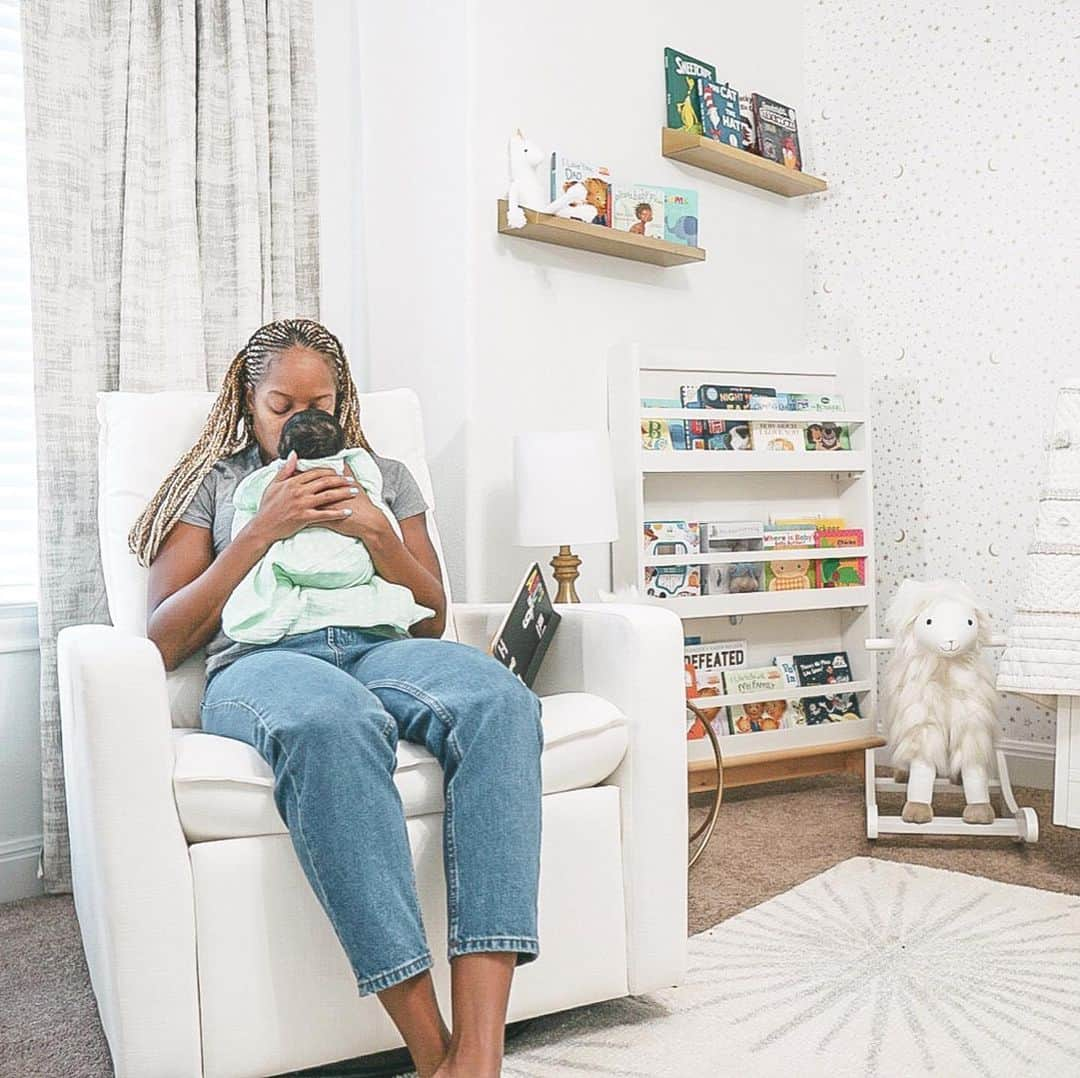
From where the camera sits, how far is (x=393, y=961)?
1353 millimetres

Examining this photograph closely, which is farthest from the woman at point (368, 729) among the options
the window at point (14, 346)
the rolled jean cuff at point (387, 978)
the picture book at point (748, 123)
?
the picture book at point (748, 123)

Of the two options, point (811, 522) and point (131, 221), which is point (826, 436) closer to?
point (811, 522)

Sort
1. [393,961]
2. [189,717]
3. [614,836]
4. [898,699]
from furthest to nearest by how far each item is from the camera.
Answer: [898,699] → [189,717] → [614,836] → [393,961]

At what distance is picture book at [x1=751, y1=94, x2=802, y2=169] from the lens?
10.8 feet

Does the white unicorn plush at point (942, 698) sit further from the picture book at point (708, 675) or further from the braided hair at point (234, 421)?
the braided hair at point (234, 421)

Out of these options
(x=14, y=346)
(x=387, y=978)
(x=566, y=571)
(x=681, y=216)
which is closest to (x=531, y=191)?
(x=681, y=216)

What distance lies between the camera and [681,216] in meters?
3.06

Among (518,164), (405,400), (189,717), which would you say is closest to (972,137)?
(518,164)

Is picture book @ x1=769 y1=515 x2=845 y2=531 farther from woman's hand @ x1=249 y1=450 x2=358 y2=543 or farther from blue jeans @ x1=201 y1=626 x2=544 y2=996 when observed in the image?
blue jeans @ x1=201 y1=626 x2=544 y2=996

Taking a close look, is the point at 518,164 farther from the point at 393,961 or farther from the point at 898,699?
the point at 393,961

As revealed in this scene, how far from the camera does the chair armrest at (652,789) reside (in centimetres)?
170

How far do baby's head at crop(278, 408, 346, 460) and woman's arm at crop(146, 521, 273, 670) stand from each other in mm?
167

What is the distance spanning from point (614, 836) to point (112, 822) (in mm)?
677

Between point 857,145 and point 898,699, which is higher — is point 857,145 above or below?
above
